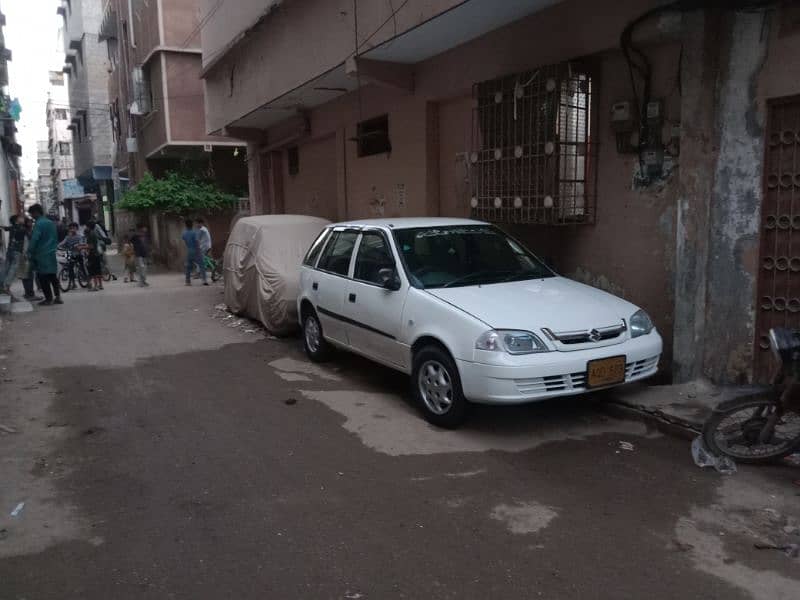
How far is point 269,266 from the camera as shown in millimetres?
9828

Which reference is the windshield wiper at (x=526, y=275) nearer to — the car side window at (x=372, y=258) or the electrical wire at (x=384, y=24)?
the car side window at (x=372, y=258)

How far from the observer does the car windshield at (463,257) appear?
6.24m

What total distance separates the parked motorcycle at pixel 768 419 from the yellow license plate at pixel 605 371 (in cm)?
72

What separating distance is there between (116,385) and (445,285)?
3856mm

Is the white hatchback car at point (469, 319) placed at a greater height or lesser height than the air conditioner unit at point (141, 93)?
lesser

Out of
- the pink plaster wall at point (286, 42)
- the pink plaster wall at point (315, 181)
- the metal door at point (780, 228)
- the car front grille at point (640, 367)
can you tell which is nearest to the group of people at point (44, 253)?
the pink plaster wall at point (286, 42)

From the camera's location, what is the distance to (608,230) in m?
7.34

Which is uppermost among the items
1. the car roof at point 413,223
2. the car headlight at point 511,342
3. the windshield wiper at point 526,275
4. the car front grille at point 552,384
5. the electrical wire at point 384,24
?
the electrical wire at point 384,24

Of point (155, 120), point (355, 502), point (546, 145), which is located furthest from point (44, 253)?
point (155, 120)

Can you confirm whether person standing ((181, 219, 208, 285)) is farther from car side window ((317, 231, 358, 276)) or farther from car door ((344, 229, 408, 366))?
car door ((344, 229, 408, 366))

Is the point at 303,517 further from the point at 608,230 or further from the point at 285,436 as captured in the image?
the point at 608,230

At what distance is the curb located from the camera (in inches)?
208

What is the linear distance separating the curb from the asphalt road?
86mm

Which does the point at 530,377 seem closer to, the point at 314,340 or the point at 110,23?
the point at 314,340
